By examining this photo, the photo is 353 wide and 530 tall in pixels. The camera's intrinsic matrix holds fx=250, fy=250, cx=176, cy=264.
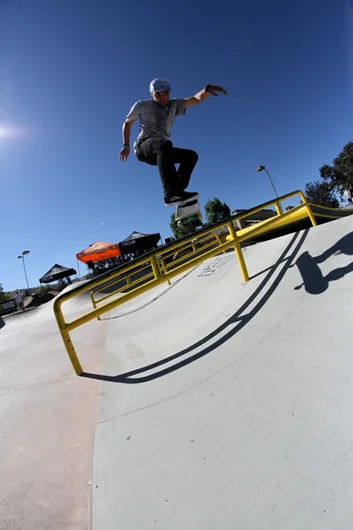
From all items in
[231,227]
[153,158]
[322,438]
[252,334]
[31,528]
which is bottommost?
[31,528]

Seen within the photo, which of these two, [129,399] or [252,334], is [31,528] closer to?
[129,399]

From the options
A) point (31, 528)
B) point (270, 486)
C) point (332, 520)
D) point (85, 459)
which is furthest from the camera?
point (85, 459)

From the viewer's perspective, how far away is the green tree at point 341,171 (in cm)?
3969

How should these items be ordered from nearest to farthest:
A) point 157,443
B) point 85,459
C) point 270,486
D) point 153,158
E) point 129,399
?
point 270,486, point 157,443, point 85,459, point 129,399, point 153,158

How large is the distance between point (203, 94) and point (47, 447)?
3.82 meters

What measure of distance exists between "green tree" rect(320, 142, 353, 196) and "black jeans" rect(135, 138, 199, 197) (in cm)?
4730

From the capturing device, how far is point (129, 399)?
188 cm

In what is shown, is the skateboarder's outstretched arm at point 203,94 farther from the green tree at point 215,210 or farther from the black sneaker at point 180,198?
the green tree at point 215,210

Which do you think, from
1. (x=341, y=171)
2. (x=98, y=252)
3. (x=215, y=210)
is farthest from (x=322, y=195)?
(x=98, y=252)

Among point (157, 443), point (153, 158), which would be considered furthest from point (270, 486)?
point (153, 158)

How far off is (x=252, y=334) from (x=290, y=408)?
77cm

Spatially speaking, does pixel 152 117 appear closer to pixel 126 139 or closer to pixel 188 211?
pixel 126 139

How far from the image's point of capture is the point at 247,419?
1278mm

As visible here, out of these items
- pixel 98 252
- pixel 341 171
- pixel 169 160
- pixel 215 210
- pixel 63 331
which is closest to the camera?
pixel 63 331
